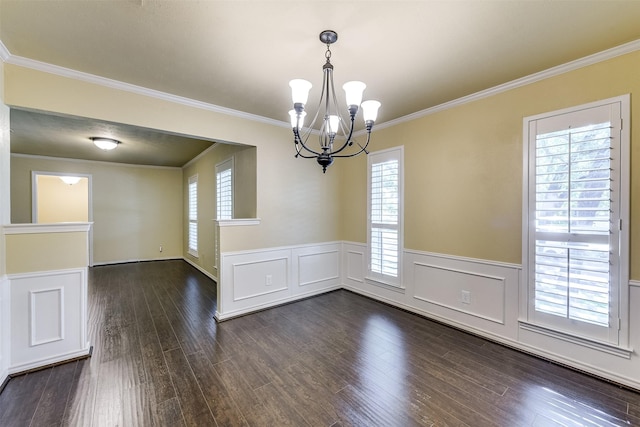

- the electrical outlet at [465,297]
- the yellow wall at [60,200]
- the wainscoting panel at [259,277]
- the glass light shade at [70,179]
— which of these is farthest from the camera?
the yellow wall at [60,200]

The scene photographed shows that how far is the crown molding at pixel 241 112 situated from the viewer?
2.10m

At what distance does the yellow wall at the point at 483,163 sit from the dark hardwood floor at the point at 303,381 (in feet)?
3.33

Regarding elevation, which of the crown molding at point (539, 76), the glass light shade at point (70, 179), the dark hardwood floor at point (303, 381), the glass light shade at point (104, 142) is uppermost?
the crown molding at point (539, 76)

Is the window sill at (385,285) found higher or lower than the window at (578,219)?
lower

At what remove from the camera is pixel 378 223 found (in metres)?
3.96

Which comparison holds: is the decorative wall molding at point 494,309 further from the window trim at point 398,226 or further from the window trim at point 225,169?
the window trim at point 225,169

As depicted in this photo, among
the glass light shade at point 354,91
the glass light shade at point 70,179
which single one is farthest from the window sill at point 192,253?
the glass light shade at point 354,91

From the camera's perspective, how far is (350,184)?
4449mm

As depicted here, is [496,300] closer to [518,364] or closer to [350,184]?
[518,364]

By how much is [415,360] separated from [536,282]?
137cm

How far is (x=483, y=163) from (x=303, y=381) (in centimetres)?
282

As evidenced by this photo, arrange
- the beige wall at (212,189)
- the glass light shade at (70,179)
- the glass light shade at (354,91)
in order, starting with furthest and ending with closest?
1. the glass light shade at (70,179)
2. the beige wall at (212,189)
3. the glass light shade at (354,91)

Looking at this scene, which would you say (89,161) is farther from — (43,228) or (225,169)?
(43,228)

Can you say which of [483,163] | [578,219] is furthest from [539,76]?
[578,219]
